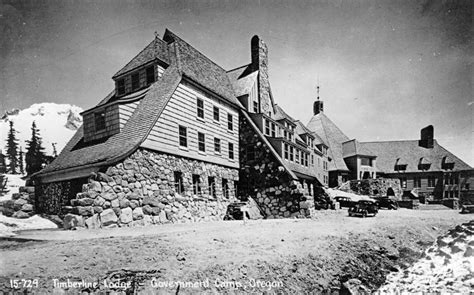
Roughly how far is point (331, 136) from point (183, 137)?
1413 inches

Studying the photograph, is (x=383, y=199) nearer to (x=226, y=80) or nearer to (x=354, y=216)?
(x=354, y=216)

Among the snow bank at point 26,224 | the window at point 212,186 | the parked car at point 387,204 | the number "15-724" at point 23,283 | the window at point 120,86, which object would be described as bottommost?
the parked car at point 387,204

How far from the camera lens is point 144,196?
40.5 ft

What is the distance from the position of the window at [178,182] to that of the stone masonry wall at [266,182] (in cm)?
592

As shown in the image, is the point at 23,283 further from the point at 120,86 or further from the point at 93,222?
the point at 120,86

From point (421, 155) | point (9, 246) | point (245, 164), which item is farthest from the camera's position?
point (421, 155)

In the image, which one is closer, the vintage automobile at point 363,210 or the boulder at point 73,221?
the boulder at point 73,221

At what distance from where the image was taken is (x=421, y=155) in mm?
50844

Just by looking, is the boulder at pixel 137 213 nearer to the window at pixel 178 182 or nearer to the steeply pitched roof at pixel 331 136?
the window at pixel 178 182

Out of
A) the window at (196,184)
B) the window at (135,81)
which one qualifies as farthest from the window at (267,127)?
the window at (135,81)

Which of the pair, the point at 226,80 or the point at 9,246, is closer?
the point at 9,246

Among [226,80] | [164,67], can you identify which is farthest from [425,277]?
[226,80]

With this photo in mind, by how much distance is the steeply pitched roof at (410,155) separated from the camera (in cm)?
4953

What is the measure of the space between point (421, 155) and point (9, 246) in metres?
60.1
